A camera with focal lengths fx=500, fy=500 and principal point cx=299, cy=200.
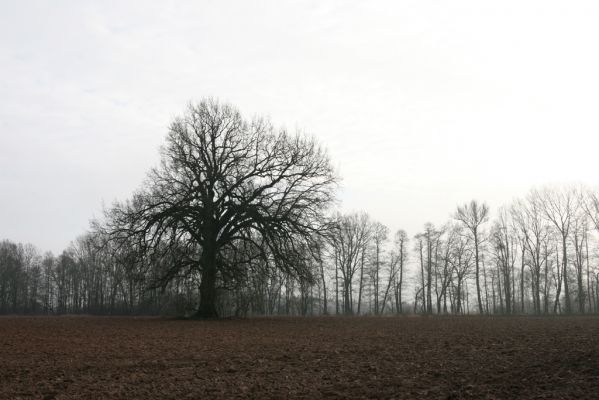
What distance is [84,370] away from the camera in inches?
470

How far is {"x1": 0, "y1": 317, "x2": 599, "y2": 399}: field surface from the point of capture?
9.67m

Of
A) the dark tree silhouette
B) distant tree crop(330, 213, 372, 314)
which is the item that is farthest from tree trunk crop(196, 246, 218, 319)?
distant tree crop(330, 213, 372, 314)

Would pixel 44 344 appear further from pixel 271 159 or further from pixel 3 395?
pixel 271 159

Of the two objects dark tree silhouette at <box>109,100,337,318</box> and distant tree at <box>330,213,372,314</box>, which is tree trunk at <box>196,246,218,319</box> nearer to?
dark tree silhouette at <box>109,100,337,318</box>

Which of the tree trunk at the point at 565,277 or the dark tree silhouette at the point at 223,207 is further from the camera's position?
the tree trunk at the point at 565,277

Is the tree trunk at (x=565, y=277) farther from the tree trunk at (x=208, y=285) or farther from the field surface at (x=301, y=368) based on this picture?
the field surface at (x=301, y=368)

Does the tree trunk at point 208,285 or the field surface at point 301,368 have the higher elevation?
the tree trunk at point 208,285

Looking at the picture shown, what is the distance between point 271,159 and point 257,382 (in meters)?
23.7

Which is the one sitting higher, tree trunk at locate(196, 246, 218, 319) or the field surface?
tree trunk at locate(196, 246, 218, 319)

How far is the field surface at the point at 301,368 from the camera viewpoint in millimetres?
9672

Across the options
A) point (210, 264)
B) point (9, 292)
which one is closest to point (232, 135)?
point (210, 264)

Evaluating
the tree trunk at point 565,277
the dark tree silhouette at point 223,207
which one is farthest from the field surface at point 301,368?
the tree trunk at point 565,277

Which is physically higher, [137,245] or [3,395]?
[137,245]

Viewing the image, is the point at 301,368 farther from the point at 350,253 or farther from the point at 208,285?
the point at 350,253
